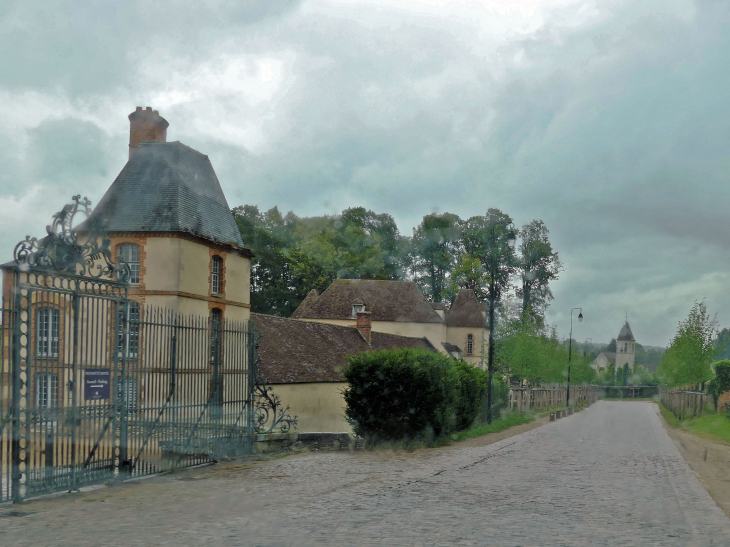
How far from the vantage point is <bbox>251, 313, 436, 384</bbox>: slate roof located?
93.4ft

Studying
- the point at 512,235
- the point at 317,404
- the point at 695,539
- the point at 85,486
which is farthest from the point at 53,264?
the point at 317,404

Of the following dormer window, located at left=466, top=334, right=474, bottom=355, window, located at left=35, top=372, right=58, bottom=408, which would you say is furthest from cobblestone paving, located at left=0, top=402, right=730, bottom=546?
dormer window, located at left=466, top=334, right=474, bottom=355

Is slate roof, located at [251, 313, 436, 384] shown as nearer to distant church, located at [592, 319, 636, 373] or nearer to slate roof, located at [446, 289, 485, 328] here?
slate roof, located at [446, 289, 485, 328]

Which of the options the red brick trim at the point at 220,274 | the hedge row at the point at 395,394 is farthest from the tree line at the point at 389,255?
the hedge row at the point at 395,394

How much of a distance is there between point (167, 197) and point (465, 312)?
1507 inches

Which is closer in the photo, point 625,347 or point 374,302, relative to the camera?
point 374,302

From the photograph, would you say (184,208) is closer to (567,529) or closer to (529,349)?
(567,529)

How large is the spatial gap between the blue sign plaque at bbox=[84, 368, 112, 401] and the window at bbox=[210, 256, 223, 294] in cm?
1863

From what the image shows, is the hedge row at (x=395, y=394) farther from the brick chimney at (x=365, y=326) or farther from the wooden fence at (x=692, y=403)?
the brick chimney at (x=365, y=326)

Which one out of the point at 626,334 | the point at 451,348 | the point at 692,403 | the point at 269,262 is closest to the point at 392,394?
the point at 692,403

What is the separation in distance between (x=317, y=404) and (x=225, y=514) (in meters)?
21.4

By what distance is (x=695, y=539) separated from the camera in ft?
24.9

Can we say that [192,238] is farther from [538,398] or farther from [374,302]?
[374,302]

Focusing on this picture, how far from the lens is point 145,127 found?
30.3m
